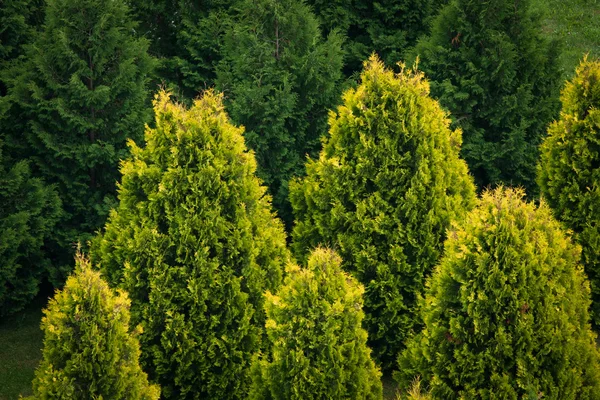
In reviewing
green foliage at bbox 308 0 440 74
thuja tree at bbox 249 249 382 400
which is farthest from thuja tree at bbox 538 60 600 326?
thuja tree at bbox 249 249 382 400

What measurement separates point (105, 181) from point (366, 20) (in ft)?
19.4

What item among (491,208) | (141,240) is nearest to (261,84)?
(141,240)

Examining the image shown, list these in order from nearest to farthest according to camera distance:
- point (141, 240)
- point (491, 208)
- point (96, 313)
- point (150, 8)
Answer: point (96, 313) → point (491, 208) → point (141, 240) → point (150, 8)

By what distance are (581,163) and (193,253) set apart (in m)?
5.97

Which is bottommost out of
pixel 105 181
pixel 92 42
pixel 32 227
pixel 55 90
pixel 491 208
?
pixel 32 227

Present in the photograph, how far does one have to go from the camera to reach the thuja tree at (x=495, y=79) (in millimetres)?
12000

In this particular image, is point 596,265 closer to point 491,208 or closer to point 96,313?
point 491,208

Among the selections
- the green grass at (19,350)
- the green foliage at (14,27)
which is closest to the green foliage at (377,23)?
the green foliage at (14,27)

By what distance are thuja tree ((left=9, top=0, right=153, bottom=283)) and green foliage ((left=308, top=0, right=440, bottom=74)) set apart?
414 centimetres

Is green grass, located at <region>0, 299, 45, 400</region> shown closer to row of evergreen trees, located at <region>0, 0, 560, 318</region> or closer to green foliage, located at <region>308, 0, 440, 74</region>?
row of evergreen trees, located at <region>0, 0, 560, 318</region>

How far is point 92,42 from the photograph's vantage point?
10.8 m

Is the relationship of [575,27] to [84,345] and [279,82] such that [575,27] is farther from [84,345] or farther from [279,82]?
[84,345]

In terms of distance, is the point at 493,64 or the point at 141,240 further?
the point at 493,64

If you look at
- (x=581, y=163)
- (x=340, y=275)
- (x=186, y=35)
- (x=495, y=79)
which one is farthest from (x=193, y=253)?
(x=495, y=79)
